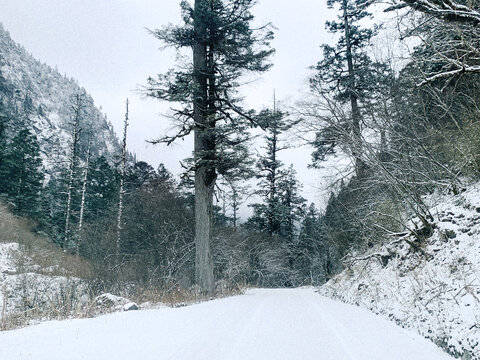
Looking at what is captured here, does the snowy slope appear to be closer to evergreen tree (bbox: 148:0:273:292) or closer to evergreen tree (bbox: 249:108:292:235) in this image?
evergreen tree (bbox: 148:0:273:292)

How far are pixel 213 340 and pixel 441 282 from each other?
337 centimetres

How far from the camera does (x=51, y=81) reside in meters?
145

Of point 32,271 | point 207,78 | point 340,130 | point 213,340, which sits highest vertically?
point 207,78

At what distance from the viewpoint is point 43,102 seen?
4665 inches

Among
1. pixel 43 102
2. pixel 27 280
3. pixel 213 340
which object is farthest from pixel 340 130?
pixel 43 102

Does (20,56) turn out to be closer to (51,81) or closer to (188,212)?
(51,81)

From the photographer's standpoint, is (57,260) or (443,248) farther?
(57,260)

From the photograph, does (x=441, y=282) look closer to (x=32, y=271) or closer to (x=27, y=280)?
(x=27, y=280)

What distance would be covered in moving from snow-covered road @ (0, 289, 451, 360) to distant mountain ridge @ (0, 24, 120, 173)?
6881cm

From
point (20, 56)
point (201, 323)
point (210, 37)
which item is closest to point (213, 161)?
point (210, 37)

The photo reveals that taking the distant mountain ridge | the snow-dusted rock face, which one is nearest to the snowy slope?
the snow-dusted rock face

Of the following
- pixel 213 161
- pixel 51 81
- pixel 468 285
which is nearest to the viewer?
pixel 468 285

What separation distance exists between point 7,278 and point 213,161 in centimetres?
1062

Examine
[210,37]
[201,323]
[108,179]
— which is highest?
[108,179]
